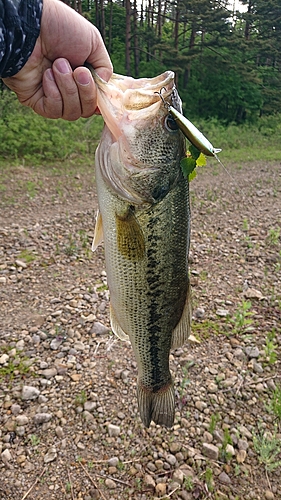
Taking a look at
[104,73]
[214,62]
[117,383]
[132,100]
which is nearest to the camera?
[132,100]

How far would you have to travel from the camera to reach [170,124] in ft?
6.33

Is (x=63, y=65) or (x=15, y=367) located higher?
(x=63, y=65)

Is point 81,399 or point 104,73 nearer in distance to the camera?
point 104,73

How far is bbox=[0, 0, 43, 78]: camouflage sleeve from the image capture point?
6.13 ft

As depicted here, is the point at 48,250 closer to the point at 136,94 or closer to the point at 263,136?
the point at 136,94

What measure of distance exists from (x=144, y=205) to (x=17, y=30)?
99 cm

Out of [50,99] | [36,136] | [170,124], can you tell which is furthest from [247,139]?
[170,124]

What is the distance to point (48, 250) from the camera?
223 inches

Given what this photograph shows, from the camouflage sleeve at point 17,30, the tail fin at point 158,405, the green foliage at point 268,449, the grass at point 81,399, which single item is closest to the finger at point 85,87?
the camouflage sleeve at point 17,30

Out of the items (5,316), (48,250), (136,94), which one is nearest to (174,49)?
(48,250)

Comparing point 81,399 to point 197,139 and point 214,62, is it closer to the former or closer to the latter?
point 197,139

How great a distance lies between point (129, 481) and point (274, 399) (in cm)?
137

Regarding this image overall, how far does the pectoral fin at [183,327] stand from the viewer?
7.25 feet

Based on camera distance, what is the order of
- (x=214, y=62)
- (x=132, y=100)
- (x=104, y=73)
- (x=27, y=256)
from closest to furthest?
(x=132, y=100) → (x=104, y=73) → (x=27, y=256) → (x=214, y=62)
